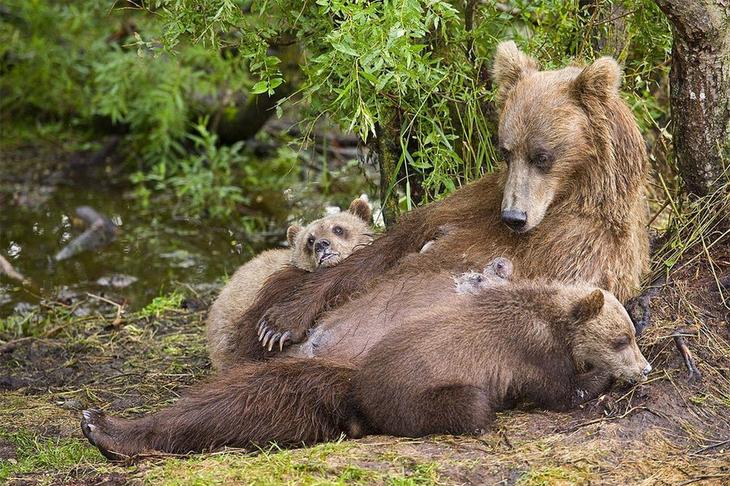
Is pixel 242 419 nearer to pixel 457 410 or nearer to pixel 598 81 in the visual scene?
pixel 457 410

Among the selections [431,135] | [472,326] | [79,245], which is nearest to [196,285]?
[79,245]

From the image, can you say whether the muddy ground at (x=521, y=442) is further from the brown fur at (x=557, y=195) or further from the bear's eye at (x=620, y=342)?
the brown fur at (x=557, y=195)

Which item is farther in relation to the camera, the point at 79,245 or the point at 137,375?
the point at 79,245

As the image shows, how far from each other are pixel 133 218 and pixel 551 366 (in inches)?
310

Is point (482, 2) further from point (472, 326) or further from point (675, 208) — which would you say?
point (472, 326)

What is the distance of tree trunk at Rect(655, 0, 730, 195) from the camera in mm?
7289

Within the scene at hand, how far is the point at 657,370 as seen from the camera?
6.95m

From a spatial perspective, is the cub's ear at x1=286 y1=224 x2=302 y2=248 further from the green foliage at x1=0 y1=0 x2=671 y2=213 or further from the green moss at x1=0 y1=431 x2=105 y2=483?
A: the green moss at x1=0 y1=431 x2=105 y2=483

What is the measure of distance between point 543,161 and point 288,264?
→ 2.39 m

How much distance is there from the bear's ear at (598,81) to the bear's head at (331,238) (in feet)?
6.52

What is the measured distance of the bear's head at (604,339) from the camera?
21.5 feet

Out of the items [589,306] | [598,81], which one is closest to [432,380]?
[589,306]

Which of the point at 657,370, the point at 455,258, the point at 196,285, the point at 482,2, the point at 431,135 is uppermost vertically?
the point at 482,2

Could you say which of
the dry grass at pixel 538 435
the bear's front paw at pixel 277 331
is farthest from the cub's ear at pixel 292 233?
the dry grass at pixel 538 435
